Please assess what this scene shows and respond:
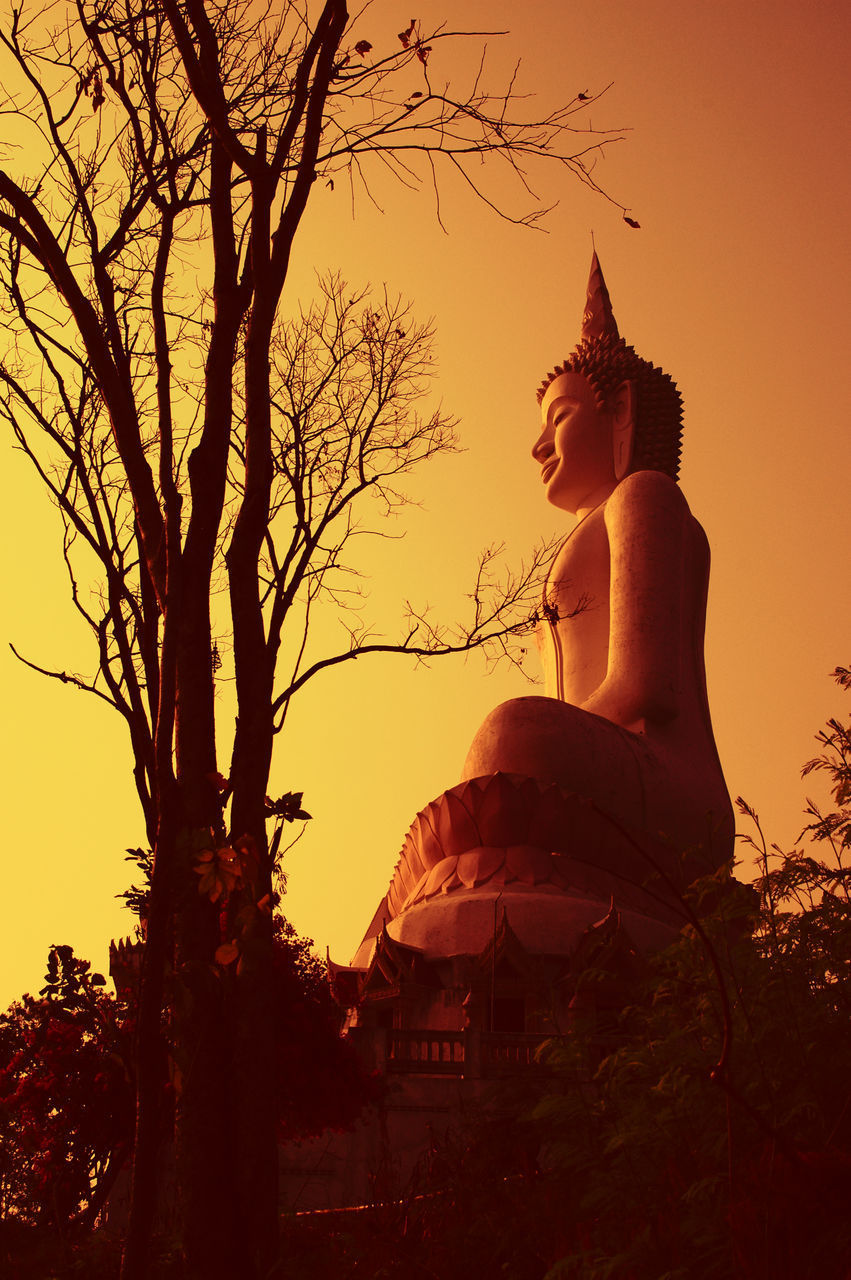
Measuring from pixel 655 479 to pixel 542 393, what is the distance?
3547 mm

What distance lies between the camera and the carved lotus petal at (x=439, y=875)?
15578 mm

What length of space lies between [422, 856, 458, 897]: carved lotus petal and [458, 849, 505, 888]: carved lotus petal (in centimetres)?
13

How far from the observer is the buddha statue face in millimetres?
19688

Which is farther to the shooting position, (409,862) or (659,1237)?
(409,862)

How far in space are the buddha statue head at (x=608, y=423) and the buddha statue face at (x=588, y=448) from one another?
0.05ft

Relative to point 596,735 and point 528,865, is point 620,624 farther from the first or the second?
point 528,865

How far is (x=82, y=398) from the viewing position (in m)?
5.87

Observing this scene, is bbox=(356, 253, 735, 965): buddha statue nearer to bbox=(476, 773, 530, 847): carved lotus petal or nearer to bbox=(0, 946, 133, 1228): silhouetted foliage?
bbox=(476, 773, 530, 847): carved lotus petal

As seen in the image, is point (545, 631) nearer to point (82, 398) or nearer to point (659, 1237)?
point (82, 398)

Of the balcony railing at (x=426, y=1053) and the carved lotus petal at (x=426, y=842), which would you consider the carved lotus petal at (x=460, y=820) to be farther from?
the balcony railing at (x=426, y=1053)

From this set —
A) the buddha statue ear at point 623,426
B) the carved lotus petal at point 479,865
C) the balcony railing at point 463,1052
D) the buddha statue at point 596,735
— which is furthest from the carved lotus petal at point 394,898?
the buddha statue ear at point 623,426

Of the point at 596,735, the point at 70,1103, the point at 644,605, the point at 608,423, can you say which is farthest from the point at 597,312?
the point at 70,1103

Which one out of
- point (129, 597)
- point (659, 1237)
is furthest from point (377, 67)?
point (659, 1237)

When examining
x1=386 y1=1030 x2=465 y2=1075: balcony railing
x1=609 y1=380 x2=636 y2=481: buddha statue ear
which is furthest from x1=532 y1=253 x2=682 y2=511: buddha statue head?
x1=386 y1=1030 x2=465 y2=1075: balcony railing
